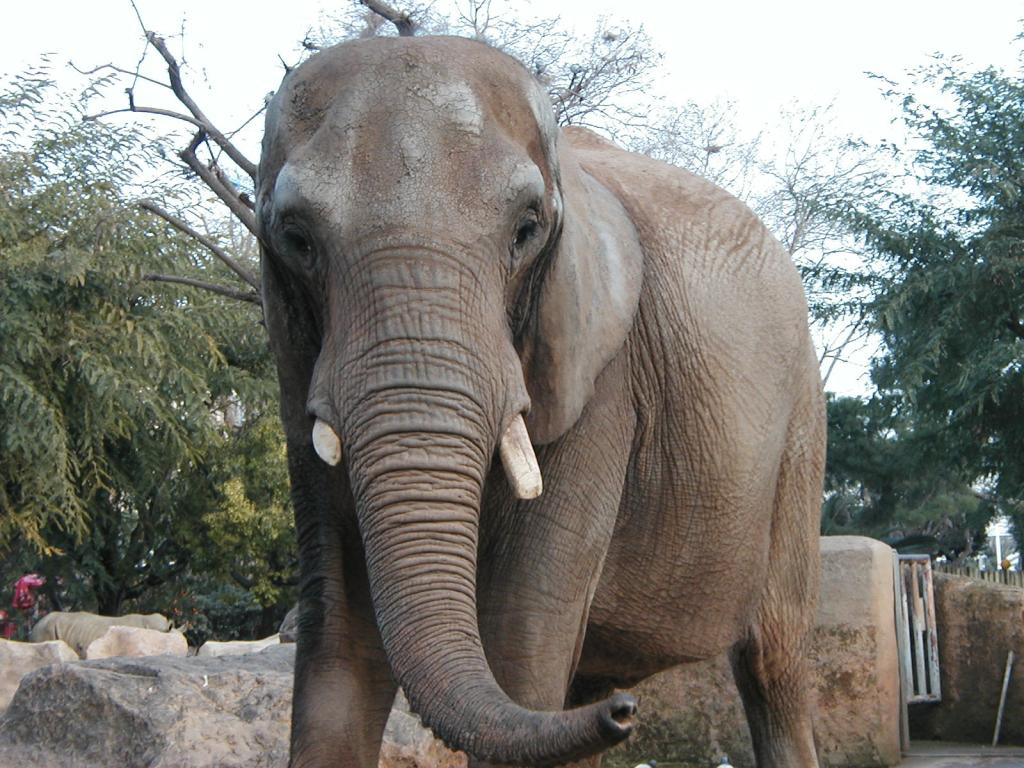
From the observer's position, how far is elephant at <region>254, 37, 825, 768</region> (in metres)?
3.32

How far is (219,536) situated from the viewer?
61.3 ft

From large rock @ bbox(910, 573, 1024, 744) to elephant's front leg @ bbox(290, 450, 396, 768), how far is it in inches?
314

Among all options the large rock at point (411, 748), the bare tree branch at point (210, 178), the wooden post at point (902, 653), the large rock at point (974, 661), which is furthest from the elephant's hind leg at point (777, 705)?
the bare tree branch at point (210, 178)

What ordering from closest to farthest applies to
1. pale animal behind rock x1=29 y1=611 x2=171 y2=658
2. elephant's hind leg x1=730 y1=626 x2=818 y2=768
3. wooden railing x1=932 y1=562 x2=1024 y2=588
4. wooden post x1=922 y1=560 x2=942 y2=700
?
elephant's hind leg x1=730 y1=626 x2=818 y2=768
wooden post x1=922 y1=560 x2=942 y2=700
wooden railing x1=932 y1=562 x2=1024 y2=588
pale animal behind rock x1=29 y1=611 x2=171 y2=658

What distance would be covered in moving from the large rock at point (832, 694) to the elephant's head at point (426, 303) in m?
6.74

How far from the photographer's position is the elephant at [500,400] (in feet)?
10.9

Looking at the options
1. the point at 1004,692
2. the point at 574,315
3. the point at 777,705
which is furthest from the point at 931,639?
the point at 574,315

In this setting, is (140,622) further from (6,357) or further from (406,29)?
(406,29)

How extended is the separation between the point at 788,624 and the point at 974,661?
6.20 m

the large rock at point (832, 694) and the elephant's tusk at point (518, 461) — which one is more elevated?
the elephant's tusk at point (518, 461)

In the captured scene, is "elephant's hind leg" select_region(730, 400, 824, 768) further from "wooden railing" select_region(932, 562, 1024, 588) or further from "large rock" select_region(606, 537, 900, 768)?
"wooden railing" select_region(932, 562, 1024, 588)

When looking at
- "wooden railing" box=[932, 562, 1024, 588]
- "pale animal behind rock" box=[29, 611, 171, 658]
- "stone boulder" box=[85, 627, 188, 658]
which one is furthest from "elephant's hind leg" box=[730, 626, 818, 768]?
"pale animal behind rock" box=[29, 611, 171, 658]

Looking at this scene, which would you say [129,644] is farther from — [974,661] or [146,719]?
[974,661]

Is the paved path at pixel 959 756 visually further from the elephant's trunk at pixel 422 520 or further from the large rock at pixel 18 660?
the elephant's trunk at pixel 422 520
